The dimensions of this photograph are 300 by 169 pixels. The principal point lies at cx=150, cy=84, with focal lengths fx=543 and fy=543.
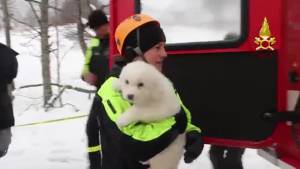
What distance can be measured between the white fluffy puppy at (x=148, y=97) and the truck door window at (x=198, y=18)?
2.69 ft

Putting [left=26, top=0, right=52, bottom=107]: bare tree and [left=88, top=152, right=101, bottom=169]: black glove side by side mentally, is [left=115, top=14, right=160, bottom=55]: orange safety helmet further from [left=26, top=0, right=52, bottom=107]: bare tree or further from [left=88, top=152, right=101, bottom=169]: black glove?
[left=26, top=0, right=52, bottom=107]: bare tree

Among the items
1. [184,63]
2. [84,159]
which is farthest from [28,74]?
[184,63]

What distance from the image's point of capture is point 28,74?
25.5m

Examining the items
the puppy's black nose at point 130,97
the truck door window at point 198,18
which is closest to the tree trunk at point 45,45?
the truck door window at point 198,18

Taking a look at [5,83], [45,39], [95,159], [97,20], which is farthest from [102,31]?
[45,39]

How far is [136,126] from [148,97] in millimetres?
129

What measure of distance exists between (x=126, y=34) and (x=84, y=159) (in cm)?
432

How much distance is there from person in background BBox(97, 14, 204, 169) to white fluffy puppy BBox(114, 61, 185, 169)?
4 cm

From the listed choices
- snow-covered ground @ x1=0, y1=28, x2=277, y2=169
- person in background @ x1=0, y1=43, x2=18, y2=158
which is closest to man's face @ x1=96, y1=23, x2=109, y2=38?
person in background @ x1=0, y1=43, x2=18, y2=158

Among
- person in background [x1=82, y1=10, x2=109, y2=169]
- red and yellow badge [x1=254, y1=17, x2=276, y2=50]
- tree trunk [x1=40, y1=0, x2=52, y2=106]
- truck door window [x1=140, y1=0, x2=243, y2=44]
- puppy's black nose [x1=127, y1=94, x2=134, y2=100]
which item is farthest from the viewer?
tree trunk [x1=40, y1=0, x2=52, y2=106]

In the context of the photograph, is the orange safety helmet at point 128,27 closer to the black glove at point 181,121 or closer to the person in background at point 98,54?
the black glove at point 181,121

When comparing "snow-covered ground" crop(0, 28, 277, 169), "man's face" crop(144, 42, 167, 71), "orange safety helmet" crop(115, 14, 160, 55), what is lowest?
"snow-covered ground" crop(0, 28, 277, 169)

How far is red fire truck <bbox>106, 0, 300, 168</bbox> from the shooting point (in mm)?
2855

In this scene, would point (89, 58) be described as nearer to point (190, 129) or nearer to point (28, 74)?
point (190, 129)
